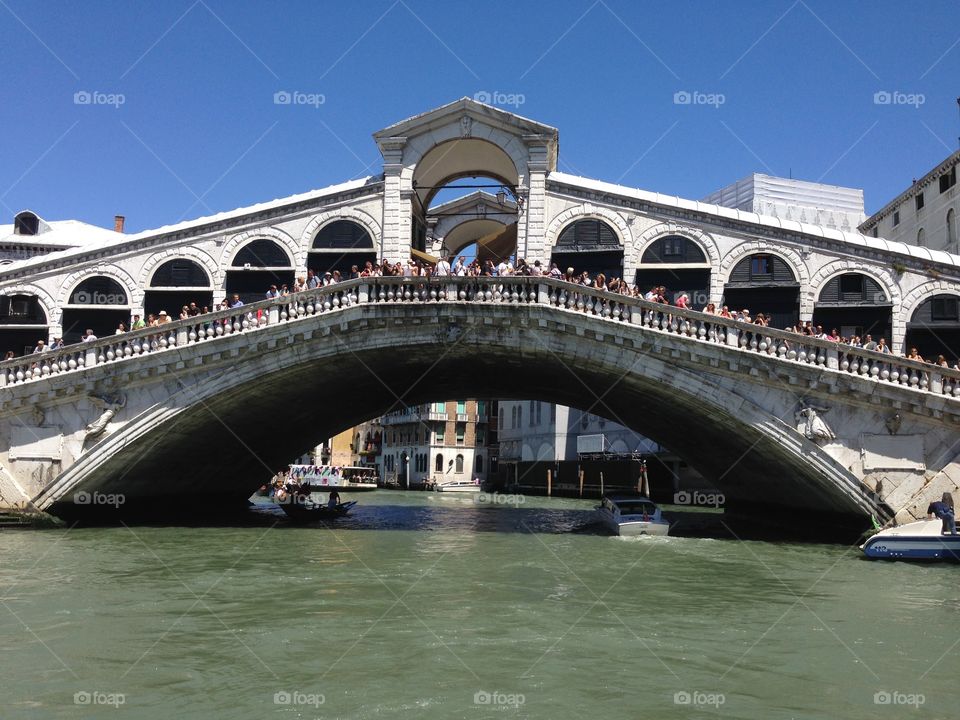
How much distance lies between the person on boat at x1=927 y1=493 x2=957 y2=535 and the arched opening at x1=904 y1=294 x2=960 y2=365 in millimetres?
5785

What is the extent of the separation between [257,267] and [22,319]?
7.33m

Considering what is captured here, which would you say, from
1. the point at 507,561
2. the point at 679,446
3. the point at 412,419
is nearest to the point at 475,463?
the point at 412,419

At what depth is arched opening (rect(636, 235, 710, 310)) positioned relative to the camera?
82.2ft

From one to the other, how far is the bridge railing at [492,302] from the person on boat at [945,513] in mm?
2372

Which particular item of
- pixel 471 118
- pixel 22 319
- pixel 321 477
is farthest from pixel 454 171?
pixel 321 477

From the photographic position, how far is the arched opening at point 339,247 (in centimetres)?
2636

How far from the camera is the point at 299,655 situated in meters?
9.94

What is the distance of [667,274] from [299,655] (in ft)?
58.8

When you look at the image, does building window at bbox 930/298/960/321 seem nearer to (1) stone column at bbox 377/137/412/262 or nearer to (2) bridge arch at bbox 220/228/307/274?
(1) stone column at bbox 377/137/412/262

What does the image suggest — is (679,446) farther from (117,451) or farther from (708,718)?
(708,718)

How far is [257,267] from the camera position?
2655 cm
